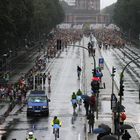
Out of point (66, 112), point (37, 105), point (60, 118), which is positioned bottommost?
point (66, 112)

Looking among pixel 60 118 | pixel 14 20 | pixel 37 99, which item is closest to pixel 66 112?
pixel 37 99

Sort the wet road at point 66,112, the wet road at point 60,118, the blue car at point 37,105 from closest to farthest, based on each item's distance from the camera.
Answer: the wet road at point 60,118, the wet road at point 66,112, the blue car at point 37,105

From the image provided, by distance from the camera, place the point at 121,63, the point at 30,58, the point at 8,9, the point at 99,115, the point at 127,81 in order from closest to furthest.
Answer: the point at 99,115
the point at 127,81
the point at 8,9
the point at 121,63
the point at 30,58

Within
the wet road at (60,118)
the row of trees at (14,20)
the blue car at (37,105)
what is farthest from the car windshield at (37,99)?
the row of trees at (14,20)

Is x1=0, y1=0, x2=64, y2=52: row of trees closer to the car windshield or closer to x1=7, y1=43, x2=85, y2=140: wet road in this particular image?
x1=7, y1=43, x2=85, y2=140: wet road

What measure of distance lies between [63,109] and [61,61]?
155 feet

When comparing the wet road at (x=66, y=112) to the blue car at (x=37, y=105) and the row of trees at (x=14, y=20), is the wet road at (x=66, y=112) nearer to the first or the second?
the blue car at (x=37, y=105)

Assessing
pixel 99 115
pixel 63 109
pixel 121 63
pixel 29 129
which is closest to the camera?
pixel 29 129

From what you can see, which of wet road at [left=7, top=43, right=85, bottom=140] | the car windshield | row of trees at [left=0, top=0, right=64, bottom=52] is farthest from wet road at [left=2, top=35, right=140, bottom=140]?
row of trees at [left=0, top=0, right=64, bottom=52]

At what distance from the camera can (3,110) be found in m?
44.7

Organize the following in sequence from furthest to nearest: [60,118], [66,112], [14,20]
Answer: [14,20] < [66,112] < [60,118]

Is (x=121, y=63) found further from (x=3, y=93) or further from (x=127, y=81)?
(x=3, y=93)

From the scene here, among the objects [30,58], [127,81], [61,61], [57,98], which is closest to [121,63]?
[61,61]

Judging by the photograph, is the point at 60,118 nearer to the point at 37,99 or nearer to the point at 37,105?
the point at 37,105
